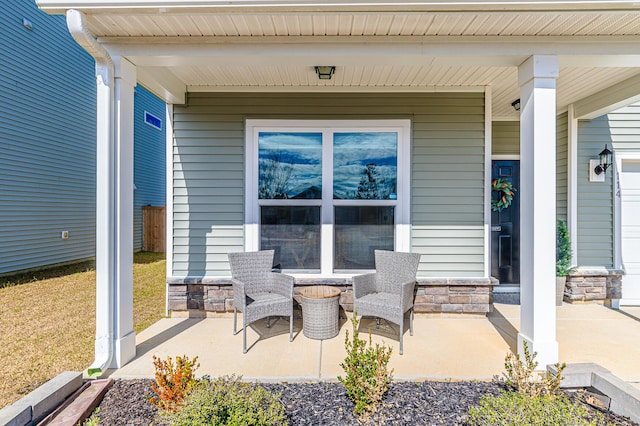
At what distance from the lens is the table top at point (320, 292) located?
3279 millimetres

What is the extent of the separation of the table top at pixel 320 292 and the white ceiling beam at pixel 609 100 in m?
3.96

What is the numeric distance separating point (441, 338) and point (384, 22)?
2.95m

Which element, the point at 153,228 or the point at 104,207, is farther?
the point at 153,228

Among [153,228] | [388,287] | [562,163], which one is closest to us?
[388,287]

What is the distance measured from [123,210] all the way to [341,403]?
2.30 meters

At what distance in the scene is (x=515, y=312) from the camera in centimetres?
407

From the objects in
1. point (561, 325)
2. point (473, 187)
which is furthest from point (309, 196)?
point (561, 325)

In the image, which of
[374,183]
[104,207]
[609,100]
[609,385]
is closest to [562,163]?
[609,100]

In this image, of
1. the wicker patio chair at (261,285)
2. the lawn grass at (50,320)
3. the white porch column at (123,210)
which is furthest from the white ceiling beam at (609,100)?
the lawn grass at (50,320)

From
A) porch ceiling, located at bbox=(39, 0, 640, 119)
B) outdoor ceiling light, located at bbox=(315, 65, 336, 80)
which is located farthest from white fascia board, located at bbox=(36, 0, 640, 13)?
outdoor ceiling light, located at bbox=(315, 65, 336, 80)

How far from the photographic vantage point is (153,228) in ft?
33.2

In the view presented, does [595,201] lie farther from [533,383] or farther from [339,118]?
[339,118]

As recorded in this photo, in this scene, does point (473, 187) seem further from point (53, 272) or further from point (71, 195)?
point (71, 195)

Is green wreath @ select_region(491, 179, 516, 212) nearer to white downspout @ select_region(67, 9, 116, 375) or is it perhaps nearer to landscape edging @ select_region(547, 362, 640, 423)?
landscape edging @ select_region(547, 362, 640, 423)
